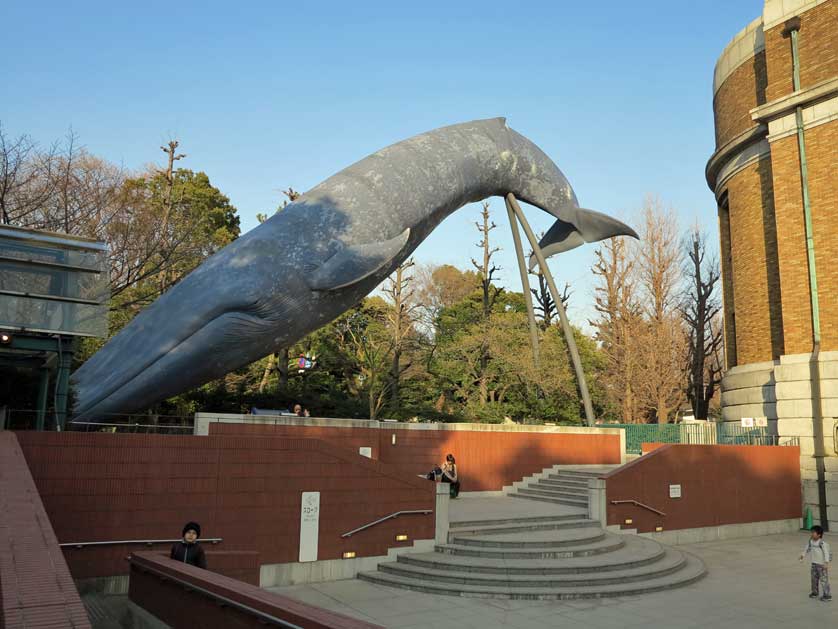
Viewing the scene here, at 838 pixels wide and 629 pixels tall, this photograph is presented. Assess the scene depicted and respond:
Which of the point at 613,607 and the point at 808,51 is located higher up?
the point at 808,51

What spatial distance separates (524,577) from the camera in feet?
36.3

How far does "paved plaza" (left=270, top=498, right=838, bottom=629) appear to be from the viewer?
30.5 feet

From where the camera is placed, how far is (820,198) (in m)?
18.8

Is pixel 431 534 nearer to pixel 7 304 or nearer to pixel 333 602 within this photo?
pixel 333 602

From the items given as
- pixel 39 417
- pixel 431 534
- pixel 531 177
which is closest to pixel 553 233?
pixel 531 177

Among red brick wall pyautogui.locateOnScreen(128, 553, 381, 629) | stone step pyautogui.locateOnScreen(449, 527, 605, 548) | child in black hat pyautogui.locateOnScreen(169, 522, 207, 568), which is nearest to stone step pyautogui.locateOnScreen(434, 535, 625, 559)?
stone step pyautogui.locateOnScreen(449, 527, 605, 548)

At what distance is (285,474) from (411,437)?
589cm

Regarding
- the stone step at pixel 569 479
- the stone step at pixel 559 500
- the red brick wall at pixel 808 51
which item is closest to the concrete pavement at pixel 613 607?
the stone step at pixel 559 500

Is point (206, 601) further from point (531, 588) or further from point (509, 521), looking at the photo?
point (509, 521)

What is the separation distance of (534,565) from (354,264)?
257 inches

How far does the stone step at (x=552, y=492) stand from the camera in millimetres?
16302

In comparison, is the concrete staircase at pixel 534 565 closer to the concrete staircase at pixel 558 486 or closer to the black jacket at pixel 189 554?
the concrete staircase at pixel 558 486

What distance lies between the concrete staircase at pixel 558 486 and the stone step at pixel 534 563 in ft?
10.3

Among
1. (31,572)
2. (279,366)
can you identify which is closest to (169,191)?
(279,366)
